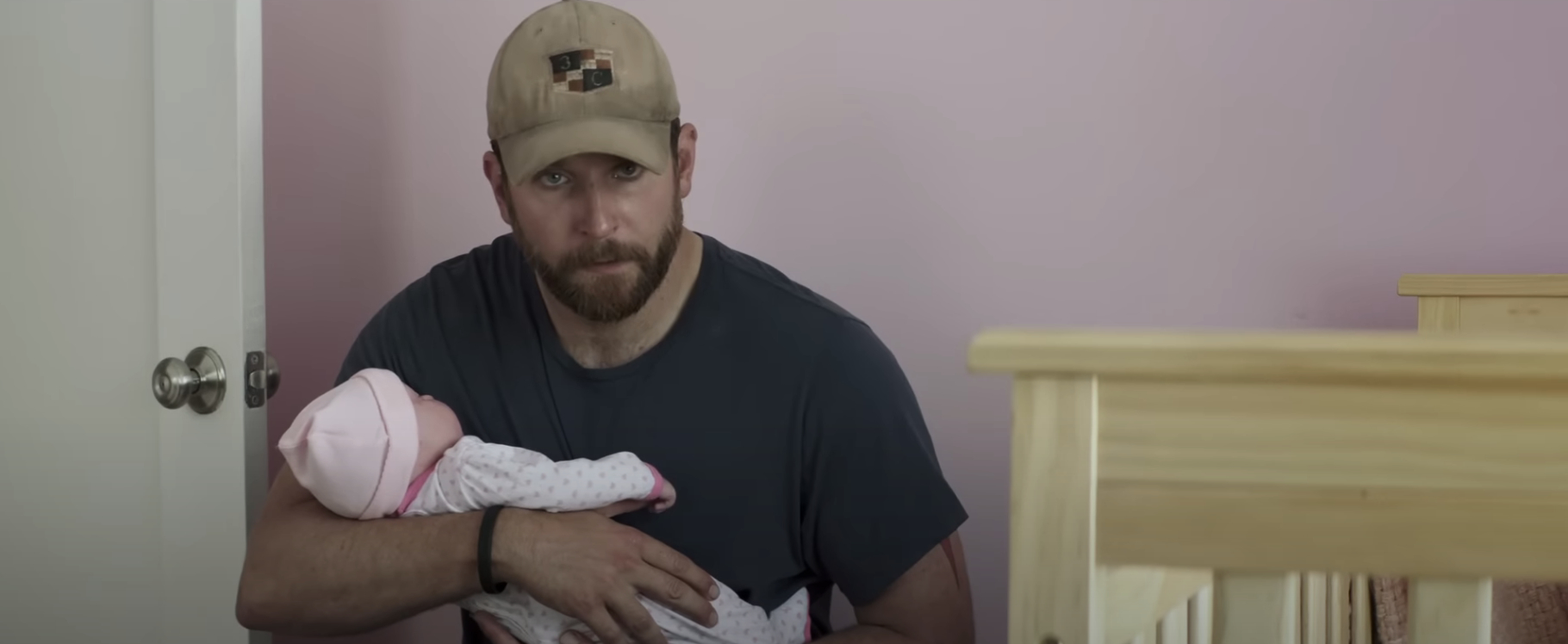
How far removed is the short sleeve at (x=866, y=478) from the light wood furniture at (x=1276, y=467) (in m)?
0.62

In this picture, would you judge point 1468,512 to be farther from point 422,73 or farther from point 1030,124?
point 422,73

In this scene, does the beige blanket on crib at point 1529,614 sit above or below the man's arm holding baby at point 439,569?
below

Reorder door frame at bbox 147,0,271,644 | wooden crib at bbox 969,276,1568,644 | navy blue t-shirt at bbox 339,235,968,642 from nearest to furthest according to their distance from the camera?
wooden crib at bbox 969,276,1568,644
navy blue t-shirt at bbox 339,235,968,642
door frame at bbox 147,0,271,644

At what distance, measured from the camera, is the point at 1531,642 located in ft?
4.52

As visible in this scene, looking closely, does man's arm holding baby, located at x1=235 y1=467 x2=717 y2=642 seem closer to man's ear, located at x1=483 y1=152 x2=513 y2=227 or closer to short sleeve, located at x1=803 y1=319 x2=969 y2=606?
short sleeve, located at x1=803 y1=319 x2=969 y2=606

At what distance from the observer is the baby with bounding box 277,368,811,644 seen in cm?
131

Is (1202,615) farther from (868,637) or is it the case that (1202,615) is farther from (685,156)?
(685,156)

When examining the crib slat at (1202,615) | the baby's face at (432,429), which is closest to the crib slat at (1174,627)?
the crib slat at (1202,615)

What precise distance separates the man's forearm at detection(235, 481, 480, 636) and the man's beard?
0.27 meters

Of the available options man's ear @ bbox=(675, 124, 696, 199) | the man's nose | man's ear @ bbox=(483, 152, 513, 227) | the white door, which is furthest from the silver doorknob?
man's ear @ bbox=(675, 124, 696, 199)

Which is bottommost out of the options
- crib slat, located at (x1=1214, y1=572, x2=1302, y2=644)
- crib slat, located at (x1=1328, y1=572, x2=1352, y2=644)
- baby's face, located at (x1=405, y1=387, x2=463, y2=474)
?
crib slat, located at (x1=1328, y1=572, x2=1352, y2=644)

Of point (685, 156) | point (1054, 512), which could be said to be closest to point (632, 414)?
point (685, 156)

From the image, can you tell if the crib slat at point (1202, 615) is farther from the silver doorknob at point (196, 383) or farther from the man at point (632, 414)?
the silver doorknob at point (196, 383)

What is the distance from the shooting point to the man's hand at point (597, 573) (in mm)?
1317
